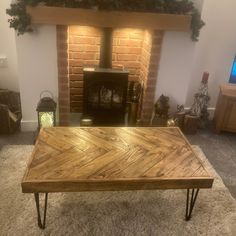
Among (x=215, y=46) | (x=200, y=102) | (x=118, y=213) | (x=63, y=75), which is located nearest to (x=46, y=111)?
(x=63, y=75)

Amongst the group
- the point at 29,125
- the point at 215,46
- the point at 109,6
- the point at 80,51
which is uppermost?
the point at 109,6

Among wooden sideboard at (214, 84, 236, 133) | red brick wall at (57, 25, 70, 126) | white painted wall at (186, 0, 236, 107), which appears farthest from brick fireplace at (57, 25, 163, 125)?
wooden sideboard at (214, 84, 236, 133)

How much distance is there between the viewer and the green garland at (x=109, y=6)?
103 inches

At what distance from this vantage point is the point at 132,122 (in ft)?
11.3

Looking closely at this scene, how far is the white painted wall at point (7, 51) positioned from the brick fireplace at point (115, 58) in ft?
2.42

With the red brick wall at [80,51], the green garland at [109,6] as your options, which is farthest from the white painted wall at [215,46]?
the red brick wall at [80,51]

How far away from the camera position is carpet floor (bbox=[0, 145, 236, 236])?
6.48ft

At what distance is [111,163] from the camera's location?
6.29 feet

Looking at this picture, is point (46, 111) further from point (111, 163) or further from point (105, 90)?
point (111, 163)

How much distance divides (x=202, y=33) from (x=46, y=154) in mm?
2502

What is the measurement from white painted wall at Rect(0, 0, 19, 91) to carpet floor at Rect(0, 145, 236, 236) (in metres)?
1.57

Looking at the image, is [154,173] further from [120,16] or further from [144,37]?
[144,37]

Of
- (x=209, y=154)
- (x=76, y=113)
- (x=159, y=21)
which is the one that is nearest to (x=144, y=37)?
(x=159, y=21)

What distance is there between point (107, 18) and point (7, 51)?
4.82 ft
